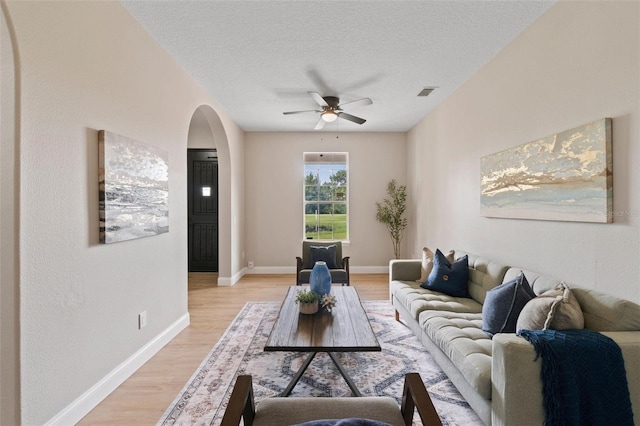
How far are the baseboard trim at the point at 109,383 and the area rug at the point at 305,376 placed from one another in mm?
527

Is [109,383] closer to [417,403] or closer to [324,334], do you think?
[324,334]

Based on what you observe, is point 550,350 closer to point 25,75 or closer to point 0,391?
point 0,391

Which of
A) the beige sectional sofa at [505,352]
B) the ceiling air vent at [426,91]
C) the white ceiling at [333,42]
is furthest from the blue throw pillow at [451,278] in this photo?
the ceiling air vent at [426,91]

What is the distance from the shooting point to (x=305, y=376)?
2.50 metres

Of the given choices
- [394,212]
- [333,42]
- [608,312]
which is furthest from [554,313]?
[394,212]

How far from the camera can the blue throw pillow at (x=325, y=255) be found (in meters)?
4.95

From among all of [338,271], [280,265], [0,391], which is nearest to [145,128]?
[0,391]

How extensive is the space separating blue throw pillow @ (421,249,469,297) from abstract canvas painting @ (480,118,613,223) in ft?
2.08

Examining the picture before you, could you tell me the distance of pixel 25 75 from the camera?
1.66 meters

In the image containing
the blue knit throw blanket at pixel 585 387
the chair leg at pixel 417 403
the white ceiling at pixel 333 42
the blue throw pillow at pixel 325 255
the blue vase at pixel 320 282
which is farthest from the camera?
the blue throw pillow at pixel 325 255

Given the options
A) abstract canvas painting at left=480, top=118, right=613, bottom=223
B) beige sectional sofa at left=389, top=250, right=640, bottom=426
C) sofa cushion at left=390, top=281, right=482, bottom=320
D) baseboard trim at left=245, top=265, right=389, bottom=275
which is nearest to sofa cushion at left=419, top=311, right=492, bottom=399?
beige sectional sofa at left=389, top=250, right=640, bottom=426

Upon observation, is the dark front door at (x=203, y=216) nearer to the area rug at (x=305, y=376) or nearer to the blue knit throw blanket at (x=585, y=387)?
A: the area rug at (x=305, y=376)

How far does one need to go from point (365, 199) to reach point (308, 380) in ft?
14.8

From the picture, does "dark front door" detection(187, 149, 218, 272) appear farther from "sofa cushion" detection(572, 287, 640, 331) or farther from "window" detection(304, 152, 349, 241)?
"sofa cushion" detection(572, 287, 640, 331)
